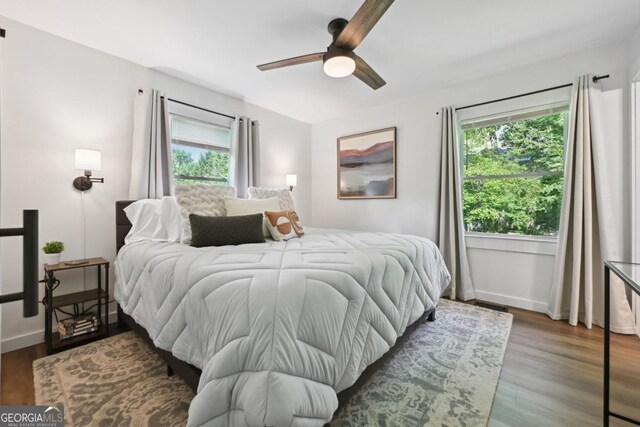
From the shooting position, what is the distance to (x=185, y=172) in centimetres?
322

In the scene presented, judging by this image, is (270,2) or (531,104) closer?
(270,2)

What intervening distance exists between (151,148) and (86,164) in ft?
2.03

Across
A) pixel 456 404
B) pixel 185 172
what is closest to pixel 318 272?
pixel 456 404

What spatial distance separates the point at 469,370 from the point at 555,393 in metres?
0.45

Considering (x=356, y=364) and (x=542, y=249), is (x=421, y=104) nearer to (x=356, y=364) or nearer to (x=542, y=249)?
(x=542, y=249)

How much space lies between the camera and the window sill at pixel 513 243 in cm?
281

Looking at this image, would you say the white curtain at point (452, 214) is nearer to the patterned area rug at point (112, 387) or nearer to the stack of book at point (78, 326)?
the patterned area rug at point (112, 387)

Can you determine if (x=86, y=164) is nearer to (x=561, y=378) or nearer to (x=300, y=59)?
(x=300, y=59)

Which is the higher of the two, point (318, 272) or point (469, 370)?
point (318, 272)

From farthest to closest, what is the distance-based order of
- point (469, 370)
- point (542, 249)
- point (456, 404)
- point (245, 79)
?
point (245, 79) < point (542, 249) < point (469, 370) < point (456, 404)

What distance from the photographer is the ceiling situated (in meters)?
2.00

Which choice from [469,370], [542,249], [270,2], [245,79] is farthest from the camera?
[245,79]

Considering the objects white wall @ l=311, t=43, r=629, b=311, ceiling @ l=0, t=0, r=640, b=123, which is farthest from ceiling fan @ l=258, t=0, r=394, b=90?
white wall @ l=311, t=43, r=629, b=311
